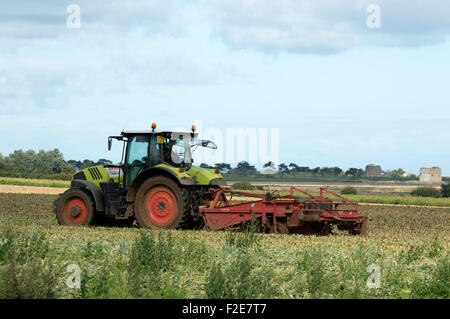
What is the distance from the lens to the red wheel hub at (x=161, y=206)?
46.5 ft

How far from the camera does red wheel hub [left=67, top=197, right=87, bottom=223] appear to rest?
50.3 ft

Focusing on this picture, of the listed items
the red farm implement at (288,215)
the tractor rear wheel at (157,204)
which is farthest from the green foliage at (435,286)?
the tractor rear wheel at (157,204)

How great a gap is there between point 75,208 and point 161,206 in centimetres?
267

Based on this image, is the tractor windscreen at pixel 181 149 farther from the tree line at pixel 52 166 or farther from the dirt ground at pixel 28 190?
the tree line at pixel 52 166

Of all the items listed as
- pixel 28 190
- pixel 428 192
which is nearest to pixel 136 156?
pixel 28 190

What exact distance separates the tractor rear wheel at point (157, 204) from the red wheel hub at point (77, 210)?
6.14 ft

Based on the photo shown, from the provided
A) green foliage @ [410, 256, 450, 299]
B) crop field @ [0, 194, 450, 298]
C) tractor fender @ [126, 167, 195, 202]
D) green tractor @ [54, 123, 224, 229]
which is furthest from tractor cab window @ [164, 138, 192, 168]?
green foliage @ [410, 256, 450, 299]

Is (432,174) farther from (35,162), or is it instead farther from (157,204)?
(157,204)

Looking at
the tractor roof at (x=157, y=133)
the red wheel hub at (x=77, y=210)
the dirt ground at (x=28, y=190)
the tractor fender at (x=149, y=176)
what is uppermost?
the tractor roof at (x=157, y=133)

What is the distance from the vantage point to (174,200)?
14.1 metres
